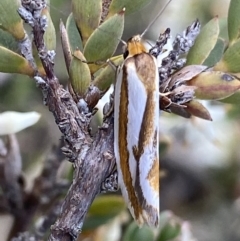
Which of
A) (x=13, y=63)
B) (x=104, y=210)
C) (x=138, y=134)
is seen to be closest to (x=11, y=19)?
(x=13, y=63)

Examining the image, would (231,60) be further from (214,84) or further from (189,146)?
→ (189,146)

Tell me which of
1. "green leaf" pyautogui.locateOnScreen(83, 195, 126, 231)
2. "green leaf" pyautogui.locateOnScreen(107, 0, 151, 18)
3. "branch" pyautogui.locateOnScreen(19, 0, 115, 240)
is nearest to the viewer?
"branch" pyautogui.locateOnScreen(19, 0, 115, 240)

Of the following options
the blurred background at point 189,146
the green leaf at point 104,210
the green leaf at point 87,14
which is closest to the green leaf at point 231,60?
the green leaf at point 87,14

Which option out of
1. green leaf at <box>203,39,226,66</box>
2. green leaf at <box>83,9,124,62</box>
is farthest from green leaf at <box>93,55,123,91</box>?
green leaf at <box>203,39,226,66</box>

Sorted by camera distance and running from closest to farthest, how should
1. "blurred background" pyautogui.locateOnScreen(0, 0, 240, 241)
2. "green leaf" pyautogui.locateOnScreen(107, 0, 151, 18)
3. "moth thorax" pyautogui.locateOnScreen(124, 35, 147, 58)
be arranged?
"green leaf" pyautogui.locateOnScreen(107, 0, 151, 18) → "moth thorax" pyautogui.locateOnScreen(124, 35, 147, 58) → "blurred background" pyautogui.locateOnScreen(0, 0, 240, 241)

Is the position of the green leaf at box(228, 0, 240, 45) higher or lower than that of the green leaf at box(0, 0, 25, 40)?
lower

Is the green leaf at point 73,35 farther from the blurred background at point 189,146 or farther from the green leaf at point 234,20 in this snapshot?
the blurred background at point 189,146

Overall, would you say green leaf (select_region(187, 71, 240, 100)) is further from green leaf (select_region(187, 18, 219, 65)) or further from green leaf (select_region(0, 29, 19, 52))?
green leaf (select_region(0, 29, 19, 52))
